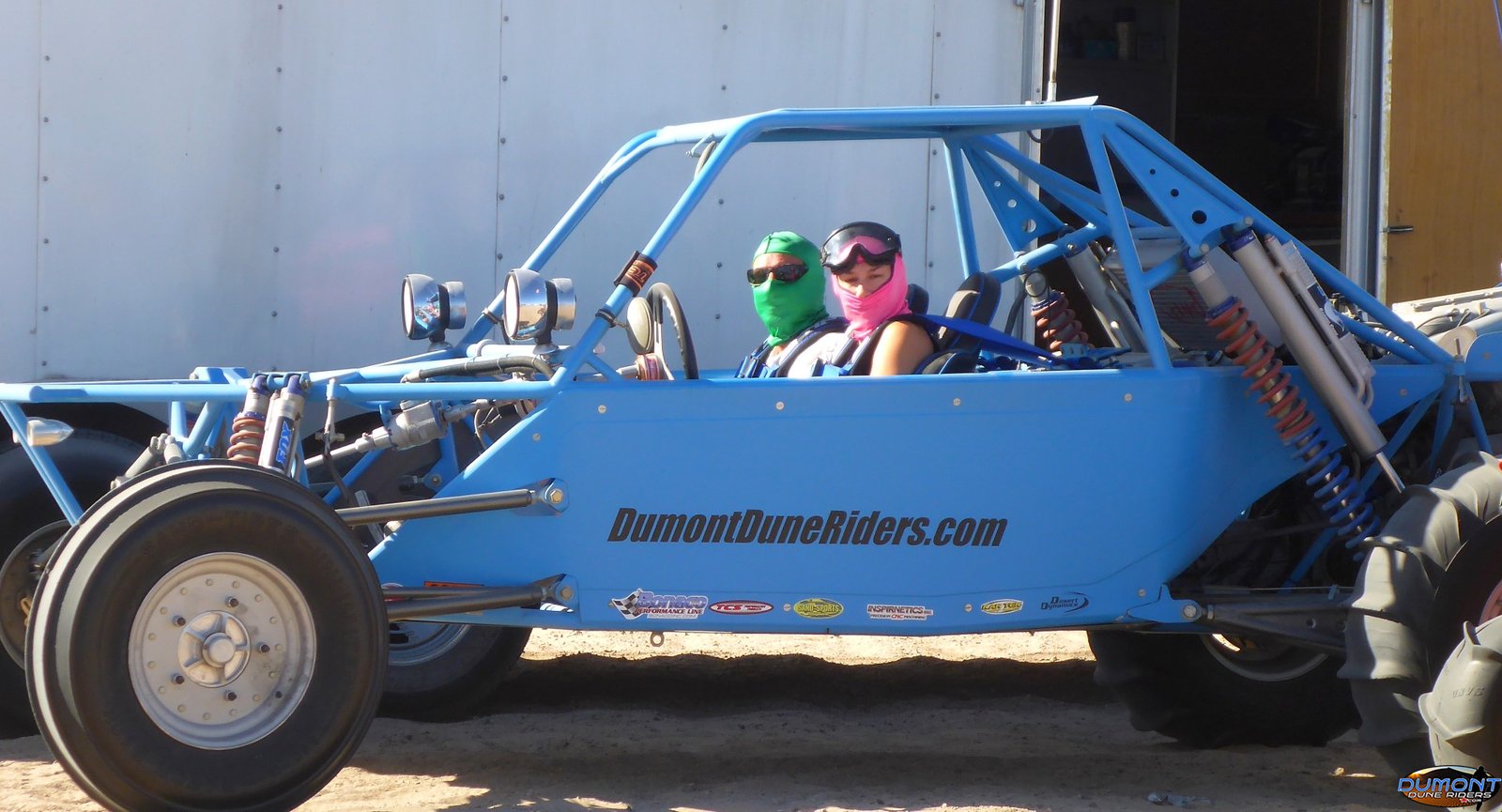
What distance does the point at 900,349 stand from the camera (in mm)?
4074

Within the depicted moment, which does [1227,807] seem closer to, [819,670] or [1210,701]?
[1210,701]

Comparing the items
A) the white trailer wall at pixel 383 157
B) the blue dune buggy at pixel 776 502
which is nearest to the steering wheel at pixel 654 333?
the blue dune buggy at pixel 776 502

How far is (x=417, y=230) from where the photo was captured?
214 inches

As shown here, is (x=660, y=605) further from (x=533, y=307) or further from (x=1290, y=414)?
(x=1290, y=414)

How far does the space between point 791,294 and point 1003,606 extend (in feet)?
3.65

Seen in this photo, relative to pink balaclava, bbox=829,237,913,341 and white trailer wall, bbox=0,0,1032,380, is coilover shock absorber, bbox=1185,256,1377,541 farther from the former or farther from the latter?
white trailer wall, bbox=0,0,1032,380

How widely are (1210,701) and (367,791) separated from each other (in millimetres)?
2392

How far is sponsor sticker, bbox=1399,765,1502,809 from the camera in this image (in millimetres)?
3486

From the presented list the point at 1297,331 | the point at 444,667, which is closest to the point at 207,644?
the point at 444,667

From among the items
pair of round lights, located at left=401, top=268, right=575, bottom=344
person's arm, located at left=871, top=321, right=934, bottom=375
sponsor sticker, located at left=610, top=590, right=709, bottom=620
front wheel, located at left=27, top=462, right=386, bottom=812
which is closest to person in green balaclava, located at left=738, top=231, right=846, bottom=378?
person's arm, located at left=871, top=321, right=934, bottom=375

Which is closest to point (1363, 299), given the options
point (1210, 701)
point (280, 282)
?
point (1210, 701)

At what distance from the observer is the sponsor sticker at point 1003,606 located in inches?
152

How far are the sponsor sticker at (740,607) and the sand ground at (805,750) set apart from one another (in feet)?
1.56

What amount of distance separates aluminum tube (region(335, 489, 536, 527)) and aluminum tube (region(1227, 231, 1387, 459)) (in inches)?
74.4
